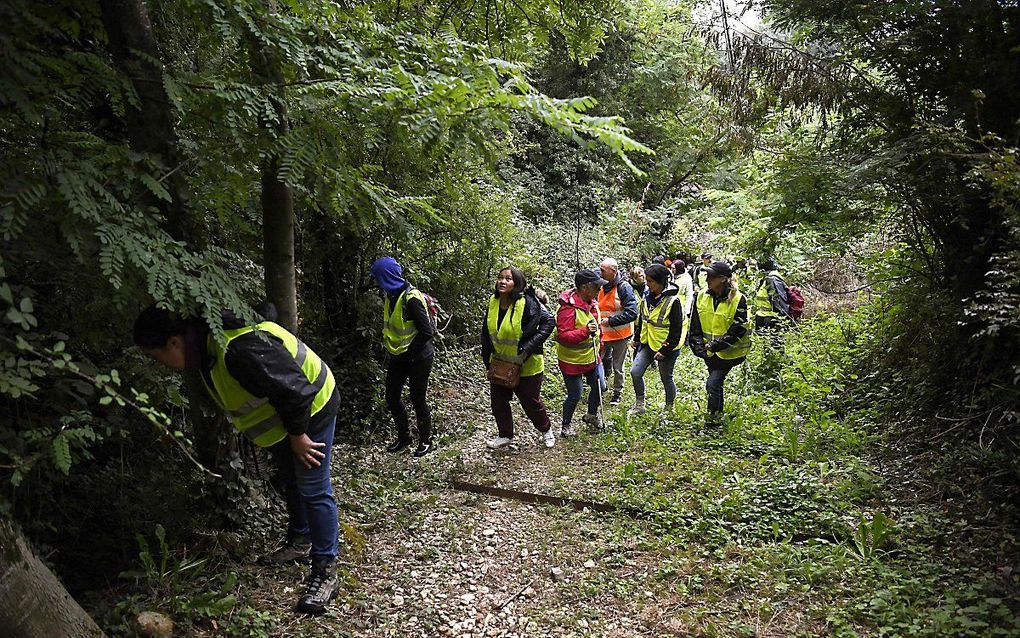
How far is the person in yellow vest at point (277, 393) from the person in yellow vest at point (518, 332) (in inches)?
125

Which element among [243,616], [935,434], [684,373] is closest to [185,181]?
[243,616]

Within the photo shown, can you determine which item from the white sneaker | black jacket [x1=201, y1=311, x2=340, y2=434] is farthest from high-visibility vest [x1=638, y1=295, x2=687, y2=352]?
black jacket [x1=201, y1=311, x2=340, y2=434]

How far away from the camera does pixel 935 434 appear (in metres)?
5.64

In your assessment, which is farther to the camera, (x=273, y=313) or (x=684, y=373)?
(x=684, y=373)

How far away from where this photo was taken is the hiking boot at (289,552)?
4.28m

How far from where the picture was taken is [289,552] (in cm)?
434

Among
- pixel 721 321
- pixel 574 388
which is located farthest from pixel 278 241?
pixel 721 321

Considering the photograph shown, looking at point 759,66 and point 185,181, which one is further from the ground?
point 759,66

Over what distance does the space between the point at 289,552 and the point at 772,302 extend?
9264mm

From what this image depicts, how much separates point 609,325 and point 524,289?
238cm

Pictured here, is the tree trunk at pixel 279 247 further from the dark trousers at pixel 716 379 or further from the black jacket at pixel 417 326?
the dark trousers at pixel 716 379

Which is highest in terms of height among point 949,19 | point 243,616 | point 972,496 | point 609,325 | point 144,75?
point 949,19

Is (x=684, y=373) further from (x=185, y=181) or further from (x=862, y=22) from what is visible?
(x=185, y=181)

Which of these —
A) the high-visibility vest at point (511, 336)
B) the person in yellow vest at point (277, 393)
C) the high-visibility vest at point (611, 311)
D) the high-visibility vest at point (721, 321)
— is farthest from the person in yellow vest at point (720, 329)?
the person in yellow vest at point (277, 393)
